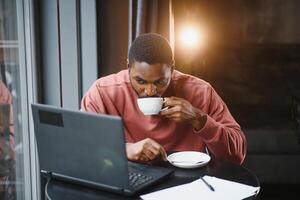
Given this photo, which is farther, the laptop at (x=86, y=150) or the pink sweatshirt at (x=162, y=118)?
the pink sweatshirt at (x=162, y=118)

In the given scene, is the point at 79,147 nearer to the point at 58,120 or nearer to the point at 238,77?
the point at 58,120

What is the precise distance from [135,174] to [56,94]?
114 cm

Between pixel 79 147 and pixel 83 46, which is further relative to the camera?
pixel 83 46

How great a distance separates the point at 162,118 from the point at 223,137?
261mm

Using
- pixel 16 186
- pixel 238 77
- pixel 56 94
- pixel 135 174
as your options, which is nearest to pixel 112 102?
pixel 135 174

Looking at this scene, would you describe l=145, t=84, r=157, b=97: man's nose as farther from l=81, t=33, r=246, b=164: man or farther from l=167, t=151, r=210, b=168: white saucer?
l=167, t=151, r=210, b=168: white saucer

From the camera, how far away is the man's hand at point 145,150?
1362 mm

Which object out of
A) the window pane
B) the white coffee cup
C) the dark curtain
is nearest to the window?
the window pane

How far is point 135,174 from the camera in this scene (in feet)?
4.12

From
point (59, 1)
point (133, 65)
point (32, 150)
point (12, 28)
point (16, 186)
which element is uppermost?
point (59, 1)

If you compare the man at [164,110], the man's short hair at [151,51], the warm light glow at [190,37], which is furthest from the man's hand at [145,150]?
the warm light glow at [190,37]

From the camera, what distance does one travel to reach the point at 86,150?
111 centimetres

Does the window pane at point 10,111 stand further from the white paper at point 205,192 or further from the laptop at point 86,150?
the white paper at point 205,192

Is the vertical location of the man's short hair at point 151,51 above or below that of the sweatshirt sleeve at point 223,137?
above
